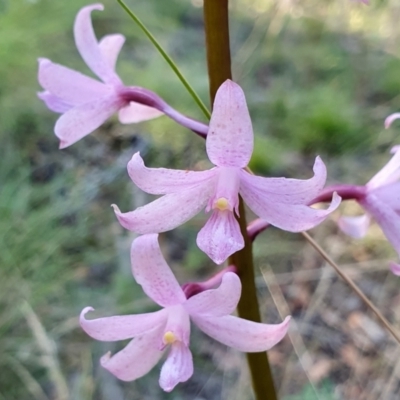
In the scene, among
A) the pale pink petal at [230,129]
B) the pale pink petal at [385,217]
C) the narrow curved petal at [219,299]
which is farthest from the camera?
the pale pink petal at [385,217]

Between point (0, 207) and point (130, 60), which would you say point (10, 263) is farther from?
point (130, 60)

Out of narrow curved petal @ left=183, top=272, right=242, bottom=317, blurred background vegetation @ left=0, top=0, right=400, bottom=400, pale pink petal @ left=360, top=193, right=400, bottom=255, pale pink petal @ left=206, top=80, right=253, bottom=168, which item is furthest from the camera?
blurred background vegetation @ left=0, top=0, right=400, bottom=400

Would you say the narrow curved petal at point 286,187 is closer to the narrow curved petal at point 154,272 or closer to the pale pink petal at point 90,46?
the narrow curved petal at point 154,272

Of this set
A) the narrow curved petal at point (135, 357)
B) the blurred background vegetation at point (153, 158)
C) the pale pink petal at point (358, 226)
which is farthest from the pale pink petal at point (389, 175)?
the blurred background vegetation at point (153, 158)

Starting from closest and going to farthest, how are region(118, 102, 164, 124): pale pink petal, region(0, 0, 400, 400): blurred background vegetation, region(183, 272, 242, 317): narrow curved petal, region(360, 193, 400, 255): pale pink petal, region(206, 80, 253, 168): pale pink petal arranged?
region(206, 80, 253, 168): pale pink petal < region(183, 272, 242, 317): narrow curved petal < region(360, 193, 400, 255): pale pink petal < region(118, 102, 164, 124): pale pink petal < region(0, 0, 400, 400): blurred background vegetation

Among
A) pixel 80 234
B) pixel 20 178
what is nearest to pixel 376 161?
pixel 80 234

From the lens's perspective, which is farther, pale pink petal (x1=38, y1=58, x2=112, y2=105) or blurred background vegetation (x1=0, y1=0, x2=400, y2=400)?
blurred background vegetation (x1=0, y1=0, x2=400, y2=400)

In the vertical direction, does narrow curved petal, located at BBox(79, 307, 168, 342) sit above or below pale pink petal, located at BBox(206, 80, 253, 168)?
below

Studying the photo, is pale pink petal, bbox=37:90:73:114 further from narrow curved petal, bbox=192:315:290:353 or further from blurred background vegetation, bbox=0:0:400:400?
narrow curved petal, bbox=192:315:290:353

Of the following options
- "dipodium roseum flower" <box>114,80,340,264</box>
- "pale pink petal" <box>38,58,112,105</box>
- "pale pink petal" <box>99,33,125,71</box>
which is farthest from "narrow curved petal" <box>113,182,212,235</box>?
"pale pink petal" <box>99,33,125,71</box>
